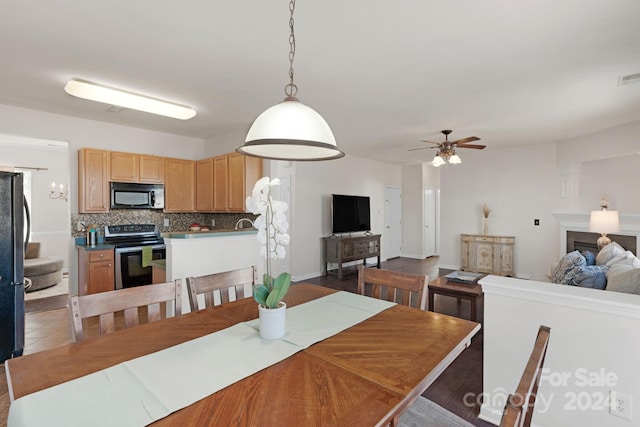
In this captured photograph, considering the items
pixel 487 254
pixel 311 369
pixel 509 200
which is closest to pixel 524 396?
pixel 311 369

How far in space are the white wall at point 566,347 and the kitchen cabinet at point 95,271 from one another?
A: 4189 mm

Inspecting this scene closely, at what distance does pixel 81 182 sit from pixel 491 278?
4.75m

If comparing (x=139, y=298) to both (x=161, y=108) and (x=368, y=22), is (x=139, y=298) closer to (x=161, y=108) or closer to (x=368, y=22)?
(x=368, y=22)

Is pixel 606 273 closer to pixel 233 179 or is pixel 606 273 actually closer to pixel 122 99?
pixel 233 179

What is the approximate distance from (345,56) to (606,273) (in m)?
2.67

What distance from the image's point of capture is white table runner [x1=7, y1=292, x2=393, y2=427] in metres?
0.82

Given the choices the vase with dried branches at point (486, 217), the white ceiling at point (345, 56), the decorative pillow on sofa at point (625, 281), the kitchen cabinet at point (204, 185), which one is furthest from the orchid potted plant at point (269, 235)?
the vase with dried branches at point (486, 217)

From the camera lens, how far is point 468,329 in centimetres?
141

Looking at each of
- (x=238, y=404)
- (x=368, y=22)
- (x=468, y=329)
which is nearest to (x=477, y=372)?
(x=468, y=329)

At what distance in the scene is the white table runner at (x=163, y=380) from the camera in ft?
2.70

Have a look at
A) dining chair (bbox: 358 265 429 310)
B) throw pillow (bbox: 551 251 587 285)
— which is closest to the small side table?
throw pillow (bbox: 551 251 587 285)

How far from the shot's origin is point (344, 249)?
231 inches

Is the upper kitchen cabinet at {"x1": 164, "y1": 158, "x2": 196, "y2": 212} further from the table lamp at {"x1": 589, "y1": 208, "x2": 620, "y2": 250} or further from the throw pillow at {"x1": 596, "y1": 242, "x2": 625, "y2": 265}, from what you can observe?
the table lamp at {"x1": 589, "y1": 208, "x2": 620, "y2": 250}

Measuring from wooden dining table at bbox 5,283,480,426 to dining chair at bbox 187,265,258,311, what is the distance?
221 millimetres
